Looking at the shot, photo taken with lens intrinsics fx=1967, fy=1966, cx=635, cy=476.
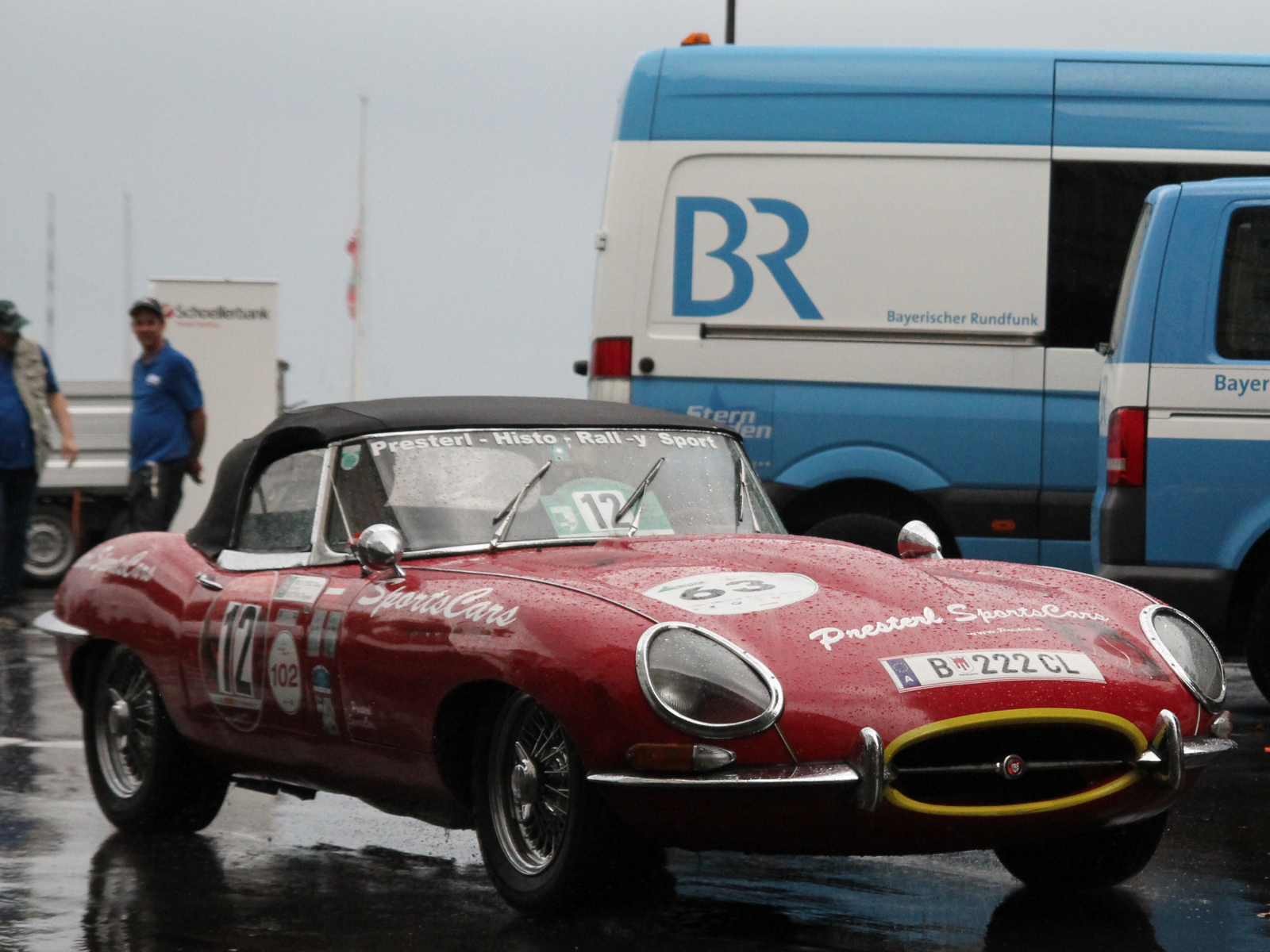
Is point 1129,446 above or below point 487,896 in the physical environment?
above

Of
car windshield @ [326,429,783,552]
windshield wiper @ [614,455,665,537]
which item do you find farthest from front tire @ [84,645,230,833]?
windshield wiper @ [614,455,665,537]

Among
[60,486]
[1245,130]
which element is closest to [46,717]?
[1245,130]

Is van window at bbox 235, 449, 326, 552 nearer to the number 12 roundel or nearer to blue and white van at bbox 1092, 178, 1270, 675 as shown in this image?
the number 12 roundel

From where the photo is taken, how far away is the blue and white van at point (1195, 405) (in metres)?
7.62

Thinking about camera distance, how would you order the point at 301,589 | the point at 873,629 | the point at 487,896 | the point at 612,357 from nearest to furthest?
the point at 873,629 < the point at 487,896 < the point at 301,589 < the point at 612,357

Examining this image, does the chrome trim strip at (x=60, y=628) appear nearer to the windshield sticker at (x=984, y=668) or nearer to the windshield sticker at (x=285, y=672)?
the windshield sticker at (x=285, y=672)

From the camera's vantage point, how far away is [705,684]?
166 inches

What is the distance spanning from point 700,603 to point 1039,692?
30.5 inches

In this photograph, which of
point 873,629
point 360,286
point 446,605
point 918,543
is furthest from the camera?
point 360,286

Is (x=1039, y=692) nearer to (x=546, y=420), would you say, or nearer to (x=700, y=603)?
(x=700, y=603)

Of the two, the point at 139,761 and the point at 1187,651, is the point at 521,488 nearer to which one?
the point at 139,761

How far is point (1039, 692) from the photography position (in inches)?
169

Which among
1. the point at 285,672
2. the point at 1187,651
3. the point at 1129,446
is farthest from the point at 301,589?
the point at 1129,446

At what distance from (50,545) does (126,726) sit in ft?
29.8
